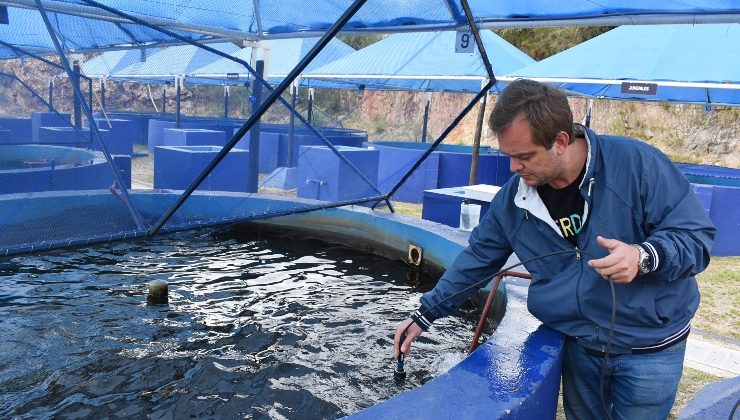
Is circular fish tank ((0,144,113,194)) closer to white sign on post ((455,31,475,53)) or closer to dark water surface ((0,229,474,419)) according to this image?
dark water surface ((0,229,474,419))

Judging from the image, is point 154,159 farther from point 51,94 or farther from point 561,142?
point 561,142

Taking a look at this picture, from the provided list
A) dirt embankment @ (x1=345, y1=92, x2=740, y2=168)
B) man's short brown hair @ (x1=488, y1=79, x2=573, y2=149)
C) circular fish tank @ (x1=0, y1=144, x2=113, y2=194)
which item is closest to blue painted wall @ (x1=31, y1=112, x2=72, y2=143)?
circular fish tank @ (x1=0, y1=144, x2=113, y2=194)

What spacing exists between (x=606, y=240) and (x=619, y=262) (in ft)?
0.23

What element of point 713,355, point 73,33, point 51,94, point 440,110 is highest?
point 440,110

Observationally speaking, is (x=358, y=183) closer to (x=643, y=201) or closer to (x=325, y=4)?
(x=325, y=4)

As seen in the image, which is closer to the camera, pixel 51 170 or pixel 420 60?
pixel 51 170

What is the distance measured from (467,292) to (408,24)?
3.58 metres

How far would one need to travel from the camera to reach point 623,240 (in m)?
1.85

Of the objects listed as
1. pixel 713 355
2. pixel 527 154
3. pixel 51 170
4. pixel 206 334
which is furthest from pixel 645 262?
pixel 51 170

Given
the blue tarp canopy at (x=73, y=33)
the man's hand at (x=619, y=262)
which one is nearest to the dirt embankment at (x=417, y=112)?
the blue tarp canopy at (x=73, y=33)

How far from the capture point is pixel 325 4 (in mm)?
5477

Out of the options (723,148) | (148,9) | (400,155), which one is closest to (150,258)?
(148,9)

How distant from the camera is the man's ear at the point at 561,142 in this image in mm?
1781

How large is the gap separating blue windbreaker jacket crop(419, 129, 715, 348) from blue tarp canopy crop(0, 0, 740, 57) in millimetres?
2472
